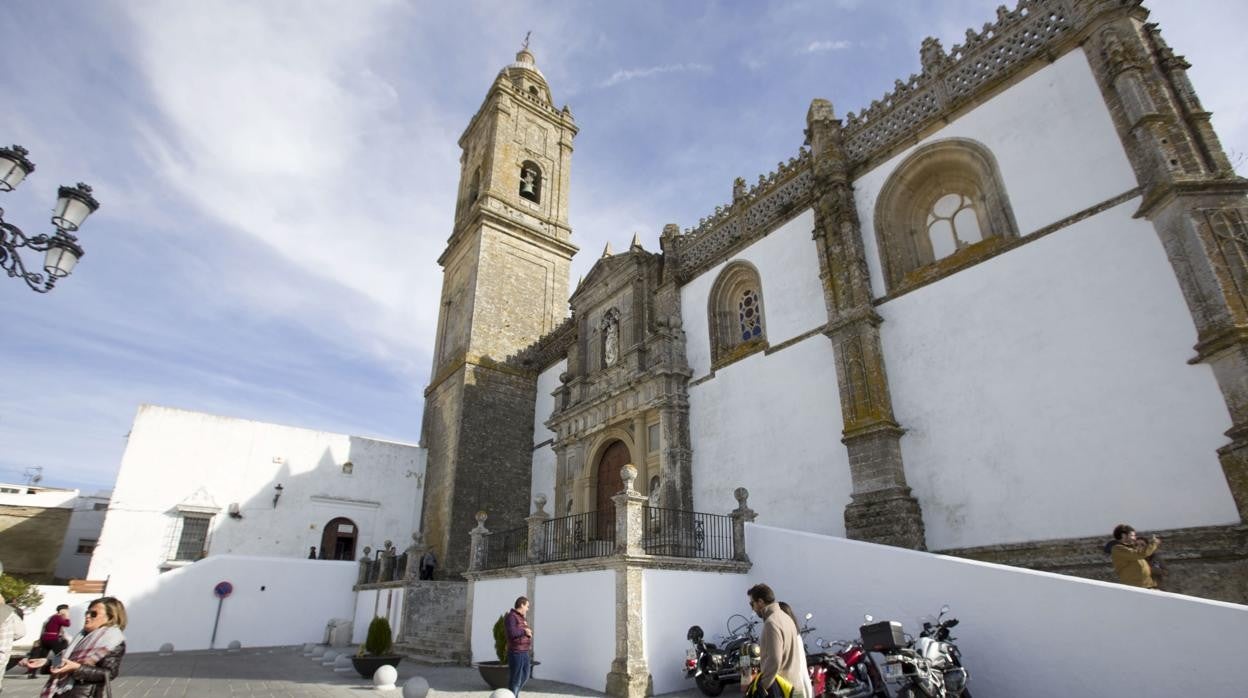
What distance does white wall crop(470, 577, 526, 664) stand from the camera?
11.0 metres

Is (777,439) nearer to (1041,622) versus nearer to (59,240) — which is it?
(1041,622)

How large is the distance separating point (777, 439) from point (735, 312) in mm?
3511

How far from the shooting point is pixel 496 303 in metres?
20.4

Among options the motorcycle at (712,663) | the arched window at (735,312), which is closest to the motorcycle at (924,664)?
the motorcycle at (712,663)

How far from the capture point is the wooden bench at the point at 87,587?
1492 centimetres

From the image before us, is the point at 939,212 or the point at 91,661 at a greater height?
the point at 939,212

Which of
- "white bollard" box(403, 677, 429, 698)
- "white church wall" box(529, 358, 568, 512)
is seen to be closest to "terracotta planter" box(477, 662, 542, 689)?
"white bollard" box(403, 677, 429, 698)

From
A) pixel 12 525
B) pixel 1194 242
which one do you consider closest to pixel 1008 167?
pixel 1194 242

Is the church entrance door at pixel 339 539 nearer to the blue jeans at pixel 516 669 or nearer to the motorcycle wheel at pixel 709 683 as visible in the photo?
the blue jeans at pixel 516 669

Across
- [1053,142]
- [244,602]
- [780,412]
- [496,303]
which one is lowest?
[244,602]

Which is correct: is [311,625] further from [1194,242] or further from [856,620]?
[1194,242]

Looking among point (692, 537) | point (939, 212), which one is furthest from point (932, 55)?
point (692, 537)

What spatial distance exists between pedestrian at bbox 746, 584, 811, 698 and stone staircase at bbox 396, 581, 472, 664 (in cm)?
938

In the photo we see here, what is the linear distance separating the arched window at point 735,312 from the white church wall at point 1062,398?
3.72 m
